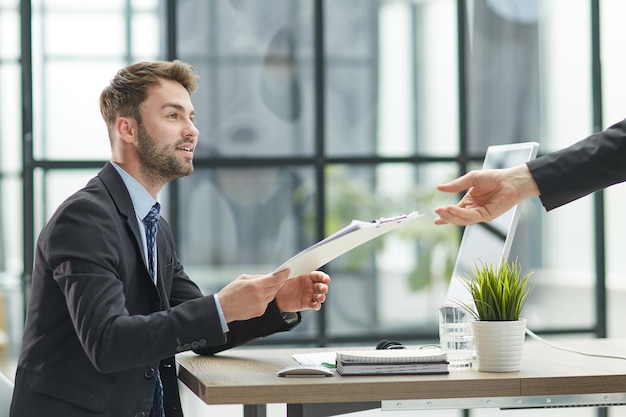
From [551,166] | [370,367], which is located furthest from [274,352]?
[551,166]

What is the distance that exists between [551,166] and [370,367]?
667 millimetres

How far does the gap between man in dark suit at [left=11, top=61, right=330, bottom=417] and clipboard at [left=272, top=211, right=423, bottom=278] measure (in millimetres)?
66

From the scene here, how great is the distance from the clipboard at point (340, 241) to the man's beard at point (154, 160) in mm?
494

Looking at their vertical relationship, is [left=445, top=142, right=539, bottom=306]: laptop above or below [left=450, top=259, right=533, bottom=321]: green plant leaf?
above

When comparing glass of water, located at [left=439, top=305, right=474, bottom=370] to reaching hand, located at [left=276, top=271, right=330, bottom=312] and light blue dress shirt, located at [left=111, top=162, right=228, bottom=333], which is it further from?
light blue dress shirt, located at [left=111, top=162, right=228, bottom=333]

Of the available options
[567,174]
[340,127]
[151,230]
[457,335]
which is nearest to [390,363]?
[457,335]

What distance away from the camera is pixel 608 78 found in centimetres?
472

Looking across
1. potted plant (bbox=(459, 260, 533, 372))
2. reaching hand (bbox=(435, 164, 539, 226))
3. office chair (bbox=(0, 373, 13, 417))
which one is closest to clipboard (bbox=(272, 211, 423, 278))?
reaching hand (bbox=(435, 164, 539, 226))

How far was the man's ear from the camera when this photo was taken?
8.42 feet

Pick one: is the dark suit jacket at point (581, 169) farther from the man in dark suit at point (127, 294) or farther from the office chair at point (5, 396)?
the office chair at point (5, 396)

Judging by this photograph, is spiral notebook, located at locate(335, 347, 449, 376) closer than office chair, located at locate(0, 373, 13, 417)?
Yes

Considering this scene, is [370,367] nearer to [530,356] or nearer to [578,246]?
[530,356]

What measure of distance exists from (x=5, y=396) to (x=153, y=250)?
528mm

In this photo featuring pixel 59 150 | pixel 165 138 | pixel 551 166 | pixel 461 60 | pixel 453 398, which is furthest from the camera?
pixel 461 60
